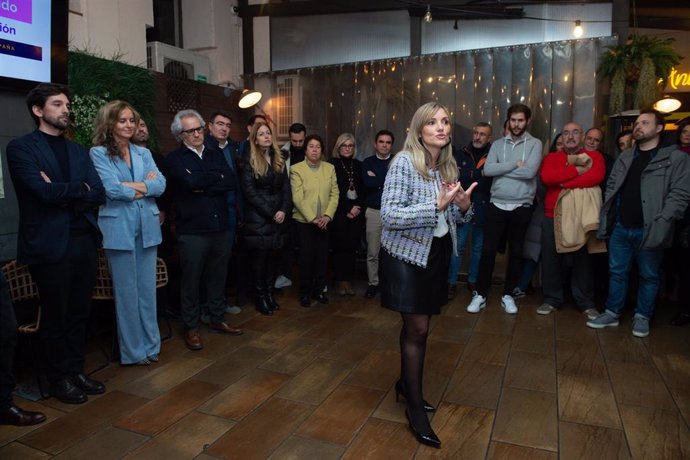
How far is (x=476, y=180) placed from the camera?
459cm

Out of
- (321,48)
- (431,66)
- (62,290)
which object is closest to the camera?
(62,290)

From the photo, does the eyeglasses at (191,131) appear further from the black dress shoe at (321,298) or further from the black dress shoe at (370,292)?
the black dress shoe at (370,292)

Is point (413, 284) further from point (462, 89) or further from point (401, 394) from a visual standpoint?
point (462, 89)

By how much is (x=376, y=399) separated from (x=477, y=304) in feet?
6.36

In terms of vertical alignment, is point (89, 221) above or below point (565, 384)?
above

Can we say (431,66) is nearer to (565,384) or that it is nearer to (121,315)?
(565,384)

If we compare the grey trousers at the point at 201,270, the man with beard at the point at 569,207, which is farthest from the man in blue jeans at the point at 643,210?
the grey trousers at the point at 201,270

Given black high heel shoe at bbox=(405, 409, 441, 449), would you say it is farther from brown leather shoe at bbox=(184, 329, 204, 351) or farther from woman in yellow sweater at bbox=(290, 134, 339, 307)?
woman in yellow sweater at bbox=(290, 134, 339, 307)

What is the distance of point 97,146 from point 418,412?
2.44 metres

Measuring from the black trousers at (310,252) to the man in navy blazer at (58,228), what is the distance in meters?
1.99

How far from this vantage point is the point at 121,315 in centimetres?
312

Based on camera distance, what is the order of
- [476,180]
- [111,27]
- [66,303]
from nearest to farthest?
[66,303], [476,180], [111,27]

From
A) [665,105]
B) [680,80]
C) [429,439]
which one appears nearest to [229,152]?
[429,439]

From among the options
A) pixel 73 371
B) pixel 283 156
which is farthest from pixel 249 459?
pixel 283 156
